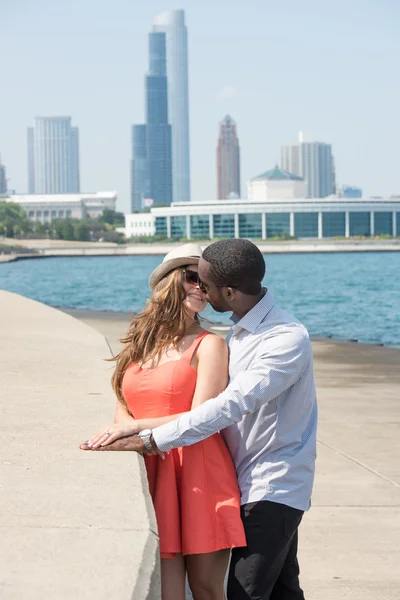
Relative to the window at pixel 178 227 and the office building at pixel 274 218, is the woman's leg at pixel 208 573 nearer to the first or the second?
the office building at pixel 274 218

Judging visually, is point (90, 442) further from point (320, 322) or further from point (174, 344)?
point (320, 322)

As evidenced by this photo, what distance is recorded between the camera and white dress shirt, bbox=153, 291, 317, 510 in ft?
10.6

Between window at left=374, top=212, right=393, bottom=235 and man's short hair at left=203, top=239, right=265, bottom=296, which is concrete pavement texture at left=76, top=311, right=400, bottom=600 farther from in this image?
window at left=374, top=212, right=393, bottom=235

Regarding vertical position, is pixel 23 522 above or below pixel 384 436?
above

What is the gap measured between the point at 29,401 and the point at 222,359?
3168mm

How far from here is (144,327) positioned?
11.8 feet

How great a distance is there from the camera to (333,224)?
194 metres

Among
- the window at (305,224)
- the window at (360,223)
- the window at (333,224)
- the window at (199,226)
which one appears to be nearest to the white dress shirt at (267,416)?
the window at (199,226)

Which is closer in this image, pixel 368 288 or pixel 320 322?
pixel 320 322

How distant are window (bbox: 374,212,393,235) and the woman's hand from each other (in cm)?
19576

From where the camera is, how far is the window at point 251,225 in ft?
618

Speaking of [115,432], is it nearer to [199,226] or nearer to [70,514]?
[70,514]

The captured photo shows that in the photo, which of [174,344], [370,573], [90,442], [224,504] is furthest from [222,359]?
[370,573]

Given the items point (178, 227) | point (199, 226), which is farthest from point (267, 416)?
point (178, 227)
